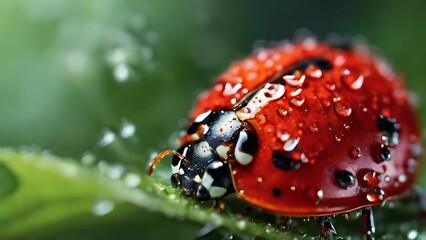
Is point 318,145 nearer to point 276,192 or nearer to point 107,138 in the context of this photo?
point 276,192

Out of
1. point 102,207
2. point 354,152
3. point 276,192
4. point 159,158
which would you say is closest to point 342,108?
point 354,152

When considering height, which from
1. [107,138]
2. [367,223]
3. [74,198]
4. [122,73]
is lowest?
[367,223]

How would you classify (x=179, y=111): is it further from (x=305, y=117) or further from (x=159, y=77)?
(x=305, y=117)

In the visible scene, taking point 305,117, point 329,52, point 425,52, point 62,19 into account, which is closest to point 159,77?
point 62,19

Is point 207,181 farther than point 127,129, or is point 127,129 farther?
point 127,129

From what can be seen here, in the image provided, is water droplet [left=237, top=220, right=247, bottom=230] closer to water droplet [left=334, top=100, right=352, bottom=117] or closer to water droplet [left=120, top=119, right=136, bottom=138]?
water droplet [left=334, top=100, right=352, bottom=117]

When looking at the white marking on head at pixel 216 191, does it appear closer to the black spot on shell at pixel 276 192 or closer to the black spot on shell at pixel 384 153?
the black spot on shell at pixel 276 192
